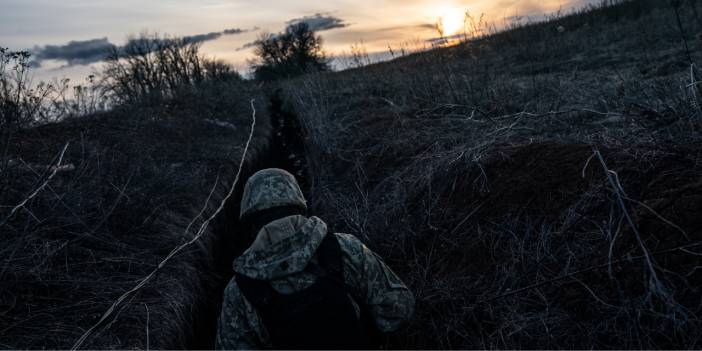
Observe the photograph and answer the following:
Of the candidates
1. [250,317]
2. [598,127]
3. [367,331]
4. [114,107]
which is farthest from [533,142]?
[114,107]

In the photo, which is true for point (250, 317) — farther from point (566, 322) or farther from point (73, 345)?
A: point (566, 322)

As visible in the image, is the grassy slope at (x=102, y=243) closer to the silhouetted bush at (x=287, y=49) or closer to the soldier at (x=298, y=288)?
the soldier at (x=298, y=288)

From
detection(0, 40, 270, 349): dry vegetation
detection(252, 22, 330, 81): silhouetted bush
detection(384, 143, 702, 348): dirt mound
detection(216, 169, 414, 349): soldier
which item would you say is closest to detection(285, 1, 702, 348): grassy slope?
detection(384, 143, 702, 348): dirt mound

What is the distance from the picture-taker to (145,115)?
34.3ft

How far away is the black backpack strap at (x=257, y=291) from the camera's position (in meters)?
2.20

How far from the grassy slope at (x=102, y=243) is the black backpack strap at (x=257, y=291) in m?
1.31

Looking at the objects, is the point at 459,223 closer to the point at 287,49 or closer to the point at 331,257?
the point at 331,257

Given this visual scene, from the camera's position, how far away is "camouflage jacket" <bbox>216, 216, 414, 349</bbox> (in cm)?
219

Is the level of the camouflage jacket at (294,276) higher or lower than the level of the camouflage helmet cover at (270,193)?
lower

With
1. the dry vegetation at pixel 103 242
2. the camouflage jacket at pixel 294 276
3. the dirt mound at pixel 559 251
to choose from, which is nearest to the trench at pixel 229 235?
the dry vegetation at pixel 103 242

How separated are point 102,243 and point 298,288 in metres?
2.92

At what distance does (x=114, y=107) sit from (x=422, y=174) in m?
9.41

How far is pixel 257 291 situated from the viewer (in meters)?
2.22

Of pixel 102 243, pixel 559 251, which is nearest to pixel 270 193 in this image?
pixel 559 251
